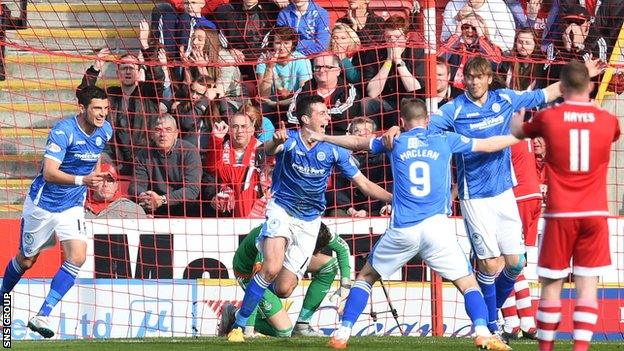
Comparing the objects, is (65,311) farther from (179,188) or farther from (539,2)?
(539,2)

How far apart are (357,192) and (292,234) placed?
9.35ft

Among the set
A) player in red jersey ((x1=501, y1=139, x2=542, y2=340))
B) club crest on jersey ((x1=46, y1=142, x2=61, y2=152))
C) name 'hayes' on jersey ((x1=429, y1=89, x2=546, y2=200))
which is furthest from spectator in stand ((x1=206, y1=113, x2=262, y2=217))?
name 'hayes' on jersey ((x1=429, y1=89, x2=546, y2=200))

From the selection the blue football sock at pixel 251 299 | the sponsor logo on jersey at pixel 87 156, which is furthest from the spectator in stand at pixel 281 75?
the blue football sock at pixel 251 299

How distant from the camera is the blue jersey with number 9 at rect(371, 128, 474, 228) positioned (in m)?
11.0

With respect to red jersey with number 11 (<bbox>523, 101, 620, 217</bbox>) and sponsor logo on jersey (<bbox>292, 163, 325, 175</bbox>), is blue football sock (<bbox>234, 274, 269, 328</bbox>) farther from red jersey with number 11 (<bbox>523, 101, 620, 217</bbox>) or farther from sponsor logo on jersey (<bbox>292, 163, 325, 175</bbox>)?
red jersey with number 11 (<bbox>523, 101, 620, 217</bbox>)

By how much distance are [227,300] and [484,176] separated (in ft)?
12.3

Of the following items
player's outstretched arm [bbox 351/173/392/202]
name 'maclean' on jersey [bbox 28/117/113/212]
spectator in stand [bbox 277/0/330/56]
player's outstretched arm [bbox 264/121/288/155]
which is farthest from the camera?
spectator in stand [bbox 277/0/330/56]

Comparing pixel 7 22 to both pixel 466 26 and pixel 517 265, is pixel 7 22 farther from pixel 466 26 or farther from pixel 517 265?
pixel 517 265

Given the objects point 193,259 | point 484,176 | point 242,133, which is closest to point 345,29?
point 242,133

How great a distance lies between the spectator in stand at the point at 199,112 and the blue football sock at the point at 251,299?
4004mm

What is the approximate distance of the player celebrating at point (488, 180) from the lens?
12.1 meters

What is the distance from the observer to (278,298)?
1345 cm
